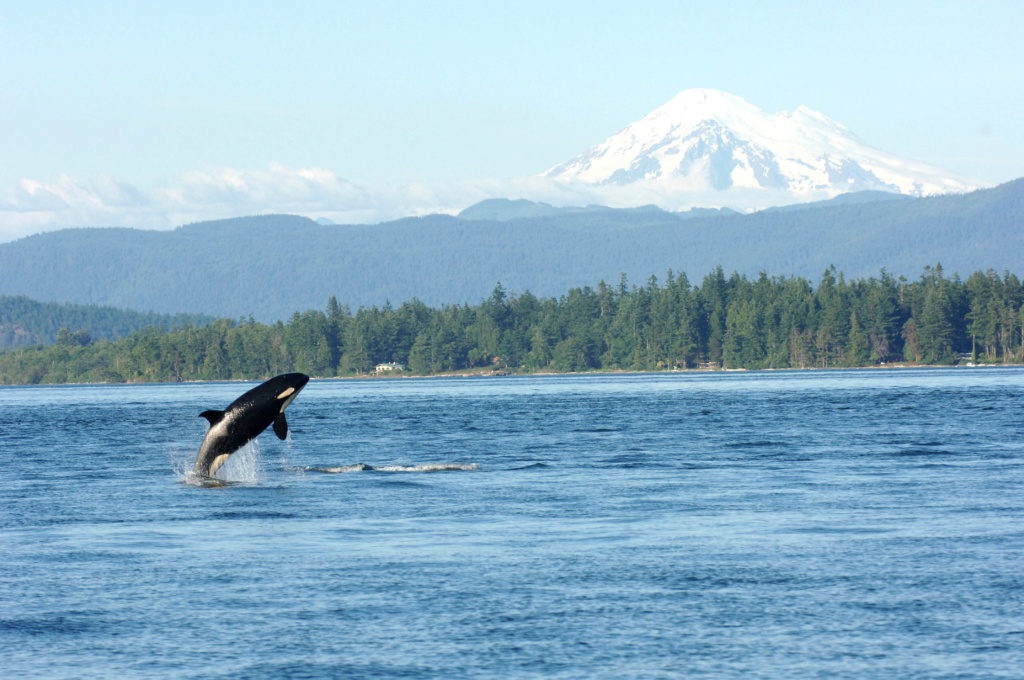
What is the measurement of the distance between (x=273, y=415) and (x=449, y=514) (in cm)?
731

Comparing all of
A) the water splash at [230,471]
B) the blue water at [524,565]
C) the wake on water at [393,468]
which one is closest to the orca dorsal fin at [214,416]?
the blue water at [524,565]

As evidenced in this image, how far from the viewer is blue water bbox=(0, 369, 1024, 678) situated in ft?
70.9

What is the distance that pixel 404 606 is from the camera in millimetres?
24828

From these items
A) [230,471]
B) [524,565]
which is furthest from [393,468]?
[524,565]

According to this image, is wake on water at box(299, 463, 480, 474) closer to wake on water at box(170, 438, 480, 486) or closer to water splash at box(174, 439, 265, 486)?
wake on water at box(170, 438, 480, 486)

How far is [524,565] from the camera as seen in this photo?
28.3m

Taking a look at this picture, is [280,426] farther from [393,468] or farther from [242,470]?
[393,468]

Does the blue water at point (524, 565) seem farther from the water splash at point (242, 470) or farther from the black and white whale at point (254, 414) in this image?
the black and white whale at point (254, 414)

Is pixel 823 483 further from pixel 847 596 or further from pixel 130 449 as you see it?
pixel 130 449

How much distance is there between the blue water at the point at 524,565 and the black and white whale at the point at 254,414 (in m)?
1.69

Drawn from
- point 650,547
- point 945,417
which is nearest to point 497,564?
point 650,547

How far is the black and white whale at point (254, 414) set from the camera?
4094cm

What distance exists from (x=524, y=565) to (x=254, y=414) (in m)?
15.1

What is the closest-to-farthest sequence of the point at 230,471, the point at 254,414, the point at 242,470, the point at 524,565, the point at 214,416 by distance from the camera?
the point at 524,565
the point at 254,414
the point at 214,416
the point at 230,471
the point at 242,470
